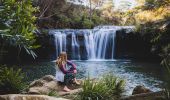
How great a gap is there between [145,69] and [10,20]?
1573 cm

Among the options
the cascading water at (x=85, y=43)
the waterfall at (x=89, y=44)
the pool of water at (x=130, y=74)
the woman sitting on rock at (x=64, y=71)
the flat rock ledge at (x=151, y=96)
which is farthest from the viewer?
the waterfall at (x=89, y=44)

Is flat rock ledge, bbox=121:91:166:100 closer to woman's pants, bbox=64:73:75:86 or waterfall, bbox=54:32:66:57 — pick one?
woman's pants, bbox=64:73:75:86

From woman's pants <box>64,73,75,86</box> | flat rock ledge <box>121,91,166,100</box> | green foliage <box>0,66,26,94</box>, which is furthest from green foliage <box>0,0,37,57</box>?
woman's pants <box>64,73,75,86</box>

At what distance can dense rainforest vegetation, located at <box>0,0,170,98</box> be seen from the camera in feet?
29.2

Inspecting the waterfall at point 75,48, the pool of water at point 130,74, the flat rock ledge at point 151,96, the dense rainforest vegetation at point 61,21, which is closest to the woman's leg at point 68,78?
the dense rainforest vegetation at point 61,21

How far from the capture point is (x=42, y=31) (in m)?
31.7

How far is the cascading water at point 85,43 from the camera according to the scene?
31688 mm

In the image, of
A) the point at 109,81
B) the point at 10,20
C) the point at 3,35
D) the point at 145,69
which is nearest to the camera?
the point at 3,35

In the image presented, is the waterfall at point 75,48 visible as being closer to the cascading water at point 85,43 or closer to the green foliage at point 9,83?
the cascading water at point 85,43

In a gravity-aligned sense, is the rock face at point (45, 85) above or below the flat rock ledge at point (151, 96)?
below

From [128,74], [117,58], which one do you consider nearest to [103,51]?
[117,58]

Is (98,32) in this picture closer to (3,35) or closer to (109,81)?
(109,81)

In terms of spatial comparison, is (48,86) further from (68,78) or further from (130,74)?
(130,74)

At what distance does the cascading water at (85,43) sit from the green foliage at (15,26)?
2211 centimetres
